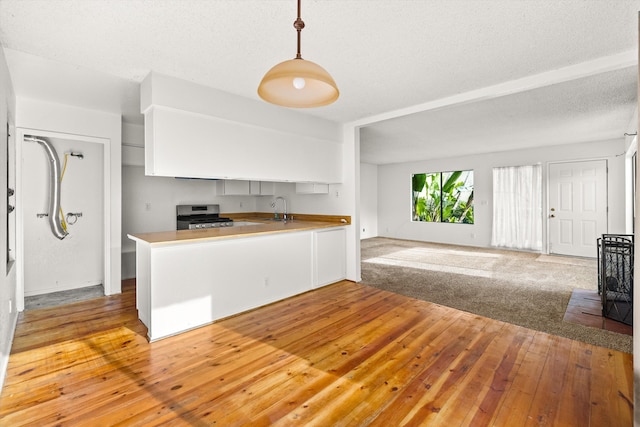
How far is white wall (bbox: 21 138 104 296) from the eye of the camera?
3.86 meters

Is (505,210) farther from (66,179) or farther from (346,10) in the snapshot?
(66,179)

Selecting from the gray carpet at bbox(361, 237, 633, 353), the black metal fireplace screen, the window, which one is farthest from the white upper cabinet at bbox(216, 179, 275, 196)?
the window

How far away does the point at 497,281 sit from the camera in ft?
15.1

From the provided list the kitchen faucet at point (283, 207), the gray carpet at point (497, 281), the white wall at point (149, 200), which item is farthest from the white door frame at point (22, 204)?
the gray carpet at point (497, 281)

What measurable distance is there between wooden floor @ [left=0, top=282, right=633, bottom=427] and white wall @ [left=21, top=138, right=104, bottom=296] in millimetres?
1114

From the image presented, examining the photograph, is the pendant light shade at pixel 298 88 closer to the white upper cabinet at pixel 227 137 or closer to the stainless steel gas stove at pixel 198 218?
the white upper cabinet at pixel 227 137

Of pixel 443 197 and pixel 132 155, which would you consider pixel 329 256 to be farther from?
pixel 443 197

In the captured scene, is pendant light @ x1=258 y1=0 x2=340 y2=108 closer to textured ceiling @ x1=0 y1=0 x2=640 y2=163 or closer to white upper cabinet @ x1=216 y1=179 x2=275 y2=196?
textured ceiling @ x1=0 y1=0 x2=640 y2=163

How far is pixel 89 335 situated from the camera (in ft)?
9.18

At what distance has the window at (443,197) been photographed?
8.40 meters

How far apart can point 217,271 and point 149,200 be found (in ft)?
8.71

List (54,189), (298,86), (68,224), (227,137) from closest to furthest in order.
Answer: (298,86)
(227,137)
(54,189)
(68,224)

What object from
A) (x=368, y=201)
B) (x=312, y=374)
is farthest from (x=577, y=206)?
(x=312, y=374)

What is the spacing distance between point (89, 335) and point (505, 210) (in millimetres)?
8174
